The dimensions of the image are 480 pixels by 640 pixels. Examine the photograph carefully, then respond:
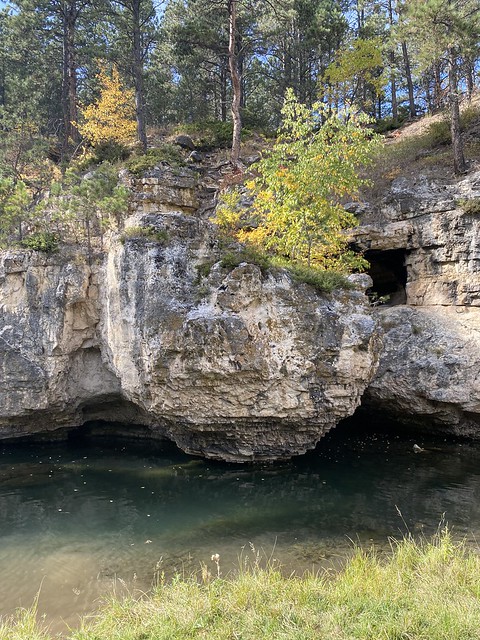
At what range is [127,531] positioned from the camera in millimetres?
9906

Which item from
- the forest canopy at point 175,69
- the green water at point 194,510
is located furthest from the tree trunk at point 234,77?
the green water at point 194,510

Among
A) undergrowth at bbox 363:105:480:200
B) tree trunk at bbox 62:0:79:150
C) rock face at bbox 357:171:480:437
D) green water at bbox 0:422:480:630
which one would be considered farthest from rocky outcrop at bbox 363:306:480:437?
tree trunk at bbox 62:0:79:150

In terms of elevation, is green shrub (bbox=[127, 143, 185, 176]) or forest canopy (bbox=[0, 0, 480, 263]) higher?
forest canopy (bbox=[0, 0, 480, 263])

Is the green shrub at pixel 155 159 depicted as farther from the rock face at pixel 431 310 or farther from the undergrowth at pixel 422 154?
the rock face at pixel 431 310

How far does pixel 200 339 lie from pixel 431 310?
9.44m

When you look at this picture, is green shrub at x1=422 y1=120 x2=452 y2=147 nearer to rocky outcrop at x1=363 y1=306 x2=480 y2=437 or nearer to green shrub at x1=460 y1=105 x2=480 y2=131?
green shrub at x1=460 y1=105 x2=480 y2=131

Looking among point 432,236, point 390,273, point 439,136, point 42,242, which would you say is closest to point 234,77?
point 439,136

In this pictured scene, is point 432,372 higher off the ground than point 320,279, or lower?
lower

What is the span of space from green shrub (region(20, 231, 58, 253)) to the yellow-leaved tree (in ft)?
45.9

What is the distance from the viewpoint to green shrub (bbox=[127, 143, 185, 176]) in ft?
69.5

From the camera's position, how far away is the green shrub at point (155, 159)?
834 inches

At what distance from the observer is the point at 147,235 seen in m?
12.0

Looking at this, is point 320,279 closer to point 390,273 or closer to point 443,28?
point 390,273

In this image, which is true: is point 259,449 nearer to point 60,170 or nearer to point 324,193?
point 324,193
